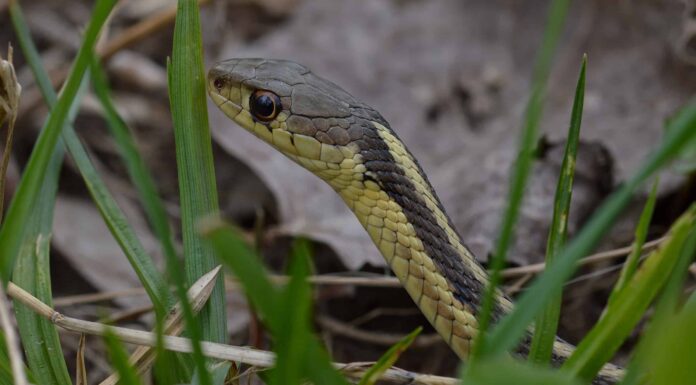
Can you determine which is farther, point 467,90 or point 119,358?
point 467,90

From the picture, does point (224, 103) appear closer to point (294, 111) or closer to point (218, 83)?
point (218, 83)

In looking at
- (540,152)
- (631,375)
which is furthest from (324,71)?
(631,375)

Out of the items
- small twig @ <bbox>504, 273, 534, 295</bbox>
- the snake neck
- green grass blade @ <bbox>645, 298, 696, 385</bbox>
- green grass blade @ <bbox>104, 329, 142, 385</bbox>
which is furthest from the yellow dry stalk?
green grass blade @ <bbox>645, 298, 696, 385</bbox>

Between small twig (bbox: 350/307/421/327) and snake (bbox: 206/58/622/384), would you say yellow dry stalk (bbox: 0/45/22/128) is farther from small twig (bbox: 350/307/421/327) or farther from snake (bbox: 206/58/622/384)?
small twig (bbox: 350/307/421/327)

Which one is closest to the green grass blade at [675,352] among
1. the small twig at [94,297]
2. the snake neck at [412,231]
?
the snake neck at [412,231]

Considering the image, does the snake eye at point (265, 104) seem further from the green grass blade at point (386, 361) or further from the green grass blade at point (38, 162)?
the green grass blade at point (386, 361)

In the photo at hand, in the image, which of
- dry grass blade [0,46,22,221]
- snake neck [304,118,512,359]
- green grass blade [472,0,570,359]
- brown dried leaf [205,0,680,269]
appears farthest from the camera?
brown dried leaf [205,0,680,269]

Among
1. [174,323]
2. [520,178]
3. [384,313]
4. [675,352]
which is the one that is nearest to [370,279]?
[384,313]
